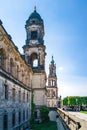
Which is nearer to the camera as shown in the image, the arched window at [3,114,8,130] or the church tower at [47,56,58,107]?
the arched window at [3,114,8,130]

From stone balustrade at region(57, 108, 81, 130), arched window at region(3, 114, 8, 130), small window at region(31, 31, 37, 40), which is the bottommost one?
arched window at region(3, 114, 8, 130)

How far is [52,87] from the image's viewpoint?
348 ft

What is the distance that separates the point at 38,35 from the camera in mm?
54000

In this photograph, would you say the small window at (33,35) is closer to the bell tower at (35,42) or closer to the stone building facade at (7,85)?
the bell tower at (35,42)

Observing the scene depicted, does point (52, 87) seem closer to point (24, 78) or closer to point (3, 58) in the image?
point (24, 78)

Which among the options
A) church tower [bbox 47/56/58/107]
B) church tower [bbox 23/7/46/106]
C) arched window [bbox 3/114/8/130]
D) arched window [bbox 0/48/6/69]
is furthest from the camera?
church tower [bbox 47/56/58/107]

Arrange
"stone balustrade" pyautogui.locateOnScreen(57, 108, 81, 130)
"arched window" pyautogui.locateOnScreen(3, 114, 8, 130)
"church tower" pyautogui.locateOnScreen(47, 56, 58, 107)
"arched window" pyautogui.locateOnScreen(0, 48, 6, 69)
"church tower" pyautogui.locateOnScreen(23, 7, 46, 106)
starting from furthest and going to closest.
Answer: "church tower" pyautogui.locateOnScreen(47, 56, 58, 107) → "church tower" pyautogui.locateOnScreen(23, 7, 46, 106) → "arched window" pyautogui.locateOnScreen(0, 48, 6, 69) → "arched window" pyautogui.locateOnScreen(3, 114, 8, 130) → "stone balustrade" pyautogui.locateOnScreen(57, 108, 81, 130)

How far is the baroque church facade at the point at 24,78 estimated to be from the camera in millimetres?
25505

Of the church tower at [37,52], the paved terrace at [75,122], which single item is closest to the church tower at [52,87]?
the church tower at [37,52]

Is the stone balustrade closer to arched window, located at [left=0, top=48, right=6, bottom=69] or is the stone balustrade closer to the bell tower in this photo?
arched window, located at [left=0, top=48, right=6, bottom=69]

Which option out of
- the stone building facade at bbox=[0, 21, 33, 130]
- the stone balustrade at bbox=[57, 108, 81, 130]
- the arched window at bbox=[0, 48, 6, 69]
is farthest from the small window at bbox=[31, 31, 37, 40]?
the stone balustrade at bbox=[57, 108, 81, 130]

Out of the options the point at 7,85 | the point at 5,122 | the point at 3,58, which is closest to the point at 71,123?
the point at 5,122

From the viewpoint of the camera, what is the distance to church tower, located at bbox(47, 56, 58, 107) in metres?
104

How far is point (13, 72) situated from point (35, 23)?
84.2 feet
